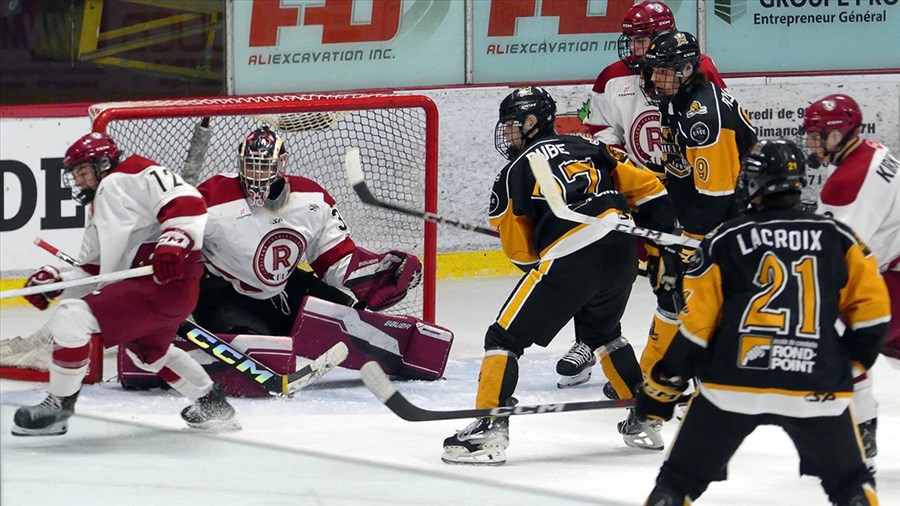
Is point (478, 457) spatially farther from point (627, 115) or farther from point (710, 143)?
point (627, 115)

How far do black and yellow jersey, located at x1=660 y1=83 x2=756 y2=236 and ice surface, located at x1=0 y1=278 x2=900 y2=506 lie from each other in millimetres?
666

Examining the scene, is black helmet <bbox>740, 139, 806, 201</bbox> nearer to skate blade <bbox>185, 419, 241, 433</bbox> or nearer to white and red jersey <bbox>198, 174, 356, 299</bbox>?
skate blade <bbox>185, 419, 241, 433</bbox>

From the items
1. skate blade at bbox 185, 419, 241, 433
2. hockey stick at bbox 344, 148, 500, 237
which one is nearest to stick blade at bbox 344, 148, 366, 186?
hockey stick at bbox 344, 148, 500, 237

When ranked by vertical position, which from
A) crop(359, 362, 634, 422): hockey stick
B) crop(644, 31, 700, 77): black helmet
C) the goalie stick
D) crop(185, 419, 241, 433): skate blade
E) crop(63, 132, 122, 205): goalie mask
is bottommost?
crop(185, 419, 241, 433): skate blade

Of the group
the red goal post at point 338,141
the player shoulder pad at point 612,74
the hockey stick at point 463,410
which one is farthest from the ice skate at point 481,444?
the player shoulder pad at point 612,74

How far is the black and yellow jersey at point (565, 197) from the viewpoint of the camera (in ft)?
13.4

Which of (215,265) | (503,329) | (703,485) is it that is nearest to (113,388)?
(215,265)

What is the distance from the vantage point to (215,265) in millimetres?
4984

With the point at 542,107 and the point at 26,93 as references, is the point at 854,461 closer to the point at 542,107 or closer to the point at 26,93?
the point at 542,107

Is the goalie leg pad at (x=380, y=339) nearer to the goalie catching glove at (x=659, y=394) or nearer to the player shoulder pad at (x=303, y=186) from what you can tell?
the player shoulder pad at (x=303, y=186)

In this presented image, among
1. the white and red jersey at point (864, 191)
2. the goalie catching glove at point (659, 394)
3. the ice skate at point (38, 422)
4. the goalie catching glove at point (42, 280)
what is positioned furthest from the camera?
the goalie catching glove at point (42, 280)

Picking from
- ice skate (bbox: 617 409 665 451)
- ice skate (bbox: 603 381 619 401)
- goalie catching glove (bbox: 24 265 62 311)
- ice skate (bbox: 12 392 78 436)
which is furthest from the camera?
ice skate (bbox: 603 381 619 401)

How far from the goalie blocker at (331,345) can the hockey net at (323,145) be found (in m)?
0.46

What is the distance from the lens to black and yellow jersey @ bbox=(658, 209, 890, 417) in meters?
2.81
